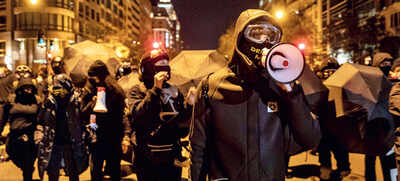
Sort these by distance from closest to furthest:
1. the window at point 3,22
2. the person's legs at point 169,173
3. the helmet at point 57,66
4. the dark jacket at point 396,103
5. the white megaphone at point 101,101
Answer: the dark jacket at point 396,103
the person's legs at point 169,173
the white megaphone at point 101,101
the helmet at point 57,66
the window at point 3,22

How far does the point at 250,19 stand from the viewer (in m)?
2.31

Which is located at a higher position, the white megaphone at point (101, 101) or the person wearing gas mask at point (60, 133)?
the white megaphone at point (101, 101)

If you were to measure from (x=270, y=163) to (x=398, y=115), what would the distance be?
231cm

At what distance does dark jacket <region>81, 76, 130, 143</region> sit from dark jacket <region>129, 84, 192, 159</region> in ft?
3.51

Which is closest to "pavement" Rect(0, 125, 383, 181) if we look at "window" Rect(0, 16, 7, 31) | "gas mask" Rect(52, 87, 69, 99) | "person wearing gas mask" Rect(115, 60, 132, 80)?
"person wearing gas mask" Rect(115, 60, 132, 80)

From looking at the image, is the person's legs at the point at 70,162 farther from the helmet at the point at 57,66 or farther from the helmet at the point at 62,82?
the helmet at the point at 57,66

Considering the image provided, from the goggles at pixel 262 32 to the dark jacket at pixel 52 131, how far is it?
382 cm

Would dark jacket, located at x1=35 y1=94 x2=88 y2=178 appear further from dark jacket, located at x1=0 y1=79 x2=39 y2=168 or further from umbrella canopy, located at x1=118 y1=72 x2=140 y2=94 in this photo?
umbrella canopy, located at x1=118 y1=72 x2=140 y2=94

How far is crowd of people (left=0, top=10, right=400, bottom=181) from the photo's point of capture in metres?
2.27

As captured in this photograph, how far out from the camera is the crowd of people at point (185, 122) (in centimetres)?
227

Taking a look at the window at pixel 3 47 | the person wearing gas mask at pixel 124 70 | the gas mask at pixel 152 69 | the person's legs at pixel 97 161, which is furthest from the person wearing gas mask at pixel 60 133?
the window at pixel 3 47

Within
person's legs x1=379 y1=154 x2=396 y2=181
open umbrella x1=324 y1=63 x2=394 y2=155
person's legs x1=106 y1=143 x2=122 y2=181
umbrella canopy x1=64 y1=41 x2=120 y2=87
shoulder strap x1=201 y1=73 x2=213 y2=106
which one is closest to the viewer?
shoulder strap x1=201 y1=73 x2=213 y2=106

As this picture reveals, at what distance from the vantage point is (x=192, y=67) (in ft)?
33.1

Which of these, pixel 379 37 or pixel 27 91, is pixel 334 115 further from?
pixel 379 37
